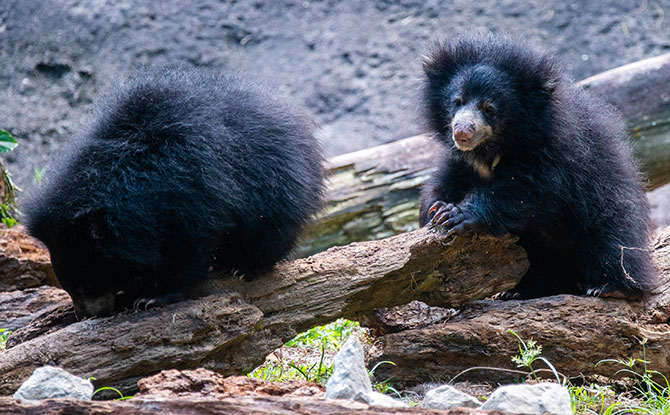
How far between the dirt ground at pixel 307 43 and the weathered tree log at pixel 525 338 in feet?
18.3

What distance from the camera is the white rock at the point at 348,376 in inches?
123

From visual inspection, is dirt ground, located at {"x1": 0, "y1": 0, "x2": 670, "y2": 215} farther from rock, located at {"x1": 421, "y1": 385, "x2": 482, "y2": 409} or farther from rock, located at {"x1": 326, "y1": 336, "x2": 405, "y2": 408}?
rock, located at {"x1": 421, "y1": 385, "x2": 482, "y2": 409}

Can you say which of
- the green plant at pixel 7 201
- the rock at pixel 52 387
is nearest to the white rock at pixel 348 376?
the rock at pixel 52 387

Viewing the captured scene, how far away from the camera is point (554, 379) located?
15.5ft

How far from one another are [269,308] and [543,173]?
1.92 metres

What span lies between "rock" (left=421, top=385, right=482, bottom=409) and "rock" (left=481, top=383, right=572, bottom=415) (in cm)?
10

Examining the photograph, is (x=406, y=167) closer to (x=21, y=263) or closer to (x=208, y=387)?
(x=21, y=263)

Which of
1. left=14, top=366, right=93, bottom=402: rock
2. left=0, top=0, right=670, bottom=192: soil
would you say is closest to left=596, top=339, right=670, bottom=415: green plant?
left=14, top=366, right=93, bottom=402: rock

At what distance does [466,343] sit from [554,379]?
604mm

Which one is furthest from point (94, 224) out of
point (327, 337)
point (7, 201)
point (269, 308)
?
point (7, 201)

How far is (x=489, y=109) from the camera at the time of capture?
5.02 metres

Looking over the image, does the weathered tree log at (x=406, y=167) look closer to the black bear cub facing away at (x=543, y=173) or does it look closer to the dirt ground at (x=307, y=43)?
the black bear cub facing away at (x=543, y=173)

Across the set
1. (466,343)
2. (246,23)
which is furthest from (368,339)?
(246,23)

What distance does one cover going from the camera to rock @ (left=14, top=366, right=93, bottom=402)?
3107mm
